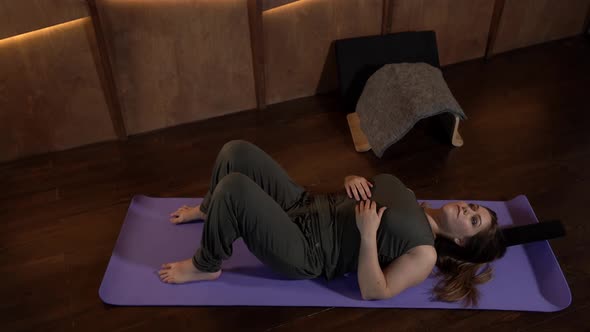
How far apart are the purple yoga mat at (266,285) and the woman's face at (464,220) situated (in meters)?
0.27

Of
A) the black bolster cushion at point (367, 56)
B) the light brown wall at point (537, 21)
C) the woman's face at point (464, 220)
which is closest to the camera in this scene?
the woman's face at point (464, 220)

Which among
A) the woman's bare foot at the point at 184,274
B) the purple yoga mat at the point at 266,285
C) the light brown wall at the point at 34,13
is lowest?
the purple yoga mat at the point at 266,285

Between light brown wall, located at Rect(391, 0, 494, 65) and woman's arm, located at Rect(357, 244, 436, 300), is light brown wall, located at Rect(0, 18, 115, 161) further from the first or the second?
light brown wall, located at Rect(391, 0, 494, 65)

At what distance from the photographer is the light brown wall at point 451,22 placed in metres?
3.08

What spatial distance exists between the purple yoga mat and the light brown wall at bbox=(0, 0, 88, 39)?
1.01 meters

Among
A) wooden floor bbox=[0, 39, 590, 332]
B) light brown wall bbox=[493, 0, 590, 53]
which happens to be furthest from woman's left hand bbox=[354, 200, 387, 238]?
light brown wall bbox=[493, 0, 590, 53]

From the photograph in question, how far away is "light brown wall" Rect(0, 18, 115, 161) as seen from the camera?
2.38 meters

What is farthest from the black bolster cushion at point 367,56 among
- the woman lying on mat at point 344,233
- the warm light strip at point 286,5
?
the woman lying on mat at point 344,233

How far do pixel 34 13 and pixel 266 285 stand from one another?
1.55 m

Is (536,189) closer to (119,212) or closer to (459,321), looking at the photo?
(459,321)

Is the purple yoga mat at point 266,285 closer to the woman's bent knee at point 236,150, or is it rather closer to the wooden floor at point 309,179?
the wooden floor at point 309,179

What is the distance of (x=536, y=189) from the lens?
2.47 meters

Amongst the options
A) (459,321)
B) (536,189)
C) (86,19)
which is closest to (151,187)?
(86,19)

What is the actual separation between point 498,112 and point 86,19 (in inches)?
89.1
